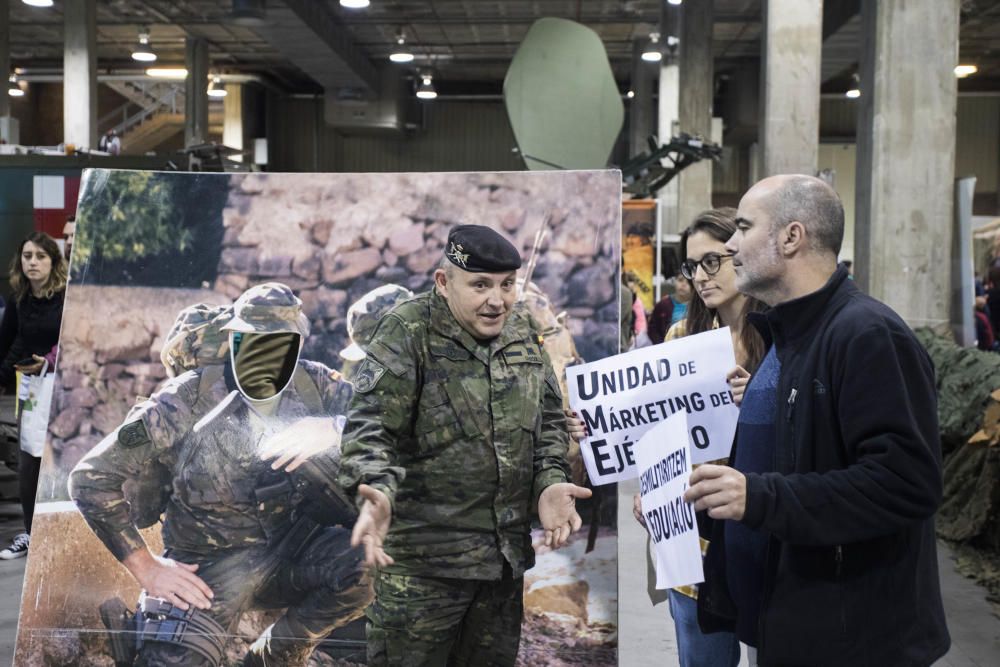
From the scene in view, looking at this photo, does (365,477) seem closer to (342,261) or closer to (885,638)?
(885,638)

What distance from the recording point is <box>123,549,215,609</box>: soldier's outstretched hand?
3809mm

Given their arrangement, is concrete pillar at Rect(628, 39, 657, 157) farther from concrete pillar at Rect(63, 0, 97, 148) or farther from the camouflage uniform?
the camouflage uniform

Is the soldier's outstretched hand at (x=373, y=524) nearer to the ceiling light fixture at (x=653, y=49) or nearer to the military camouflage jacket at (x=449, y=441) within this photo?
the military camouflage jacket at (x=449, y=441)

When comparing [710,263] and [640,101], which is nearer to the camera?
[710,263]

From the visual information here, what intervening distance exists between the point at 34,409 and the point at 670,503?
14.5 ft

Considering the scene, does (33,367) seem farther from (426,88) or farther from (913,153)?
(426,88)

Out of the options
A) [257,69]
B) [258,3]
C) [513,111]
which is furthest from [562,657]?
[257,69]

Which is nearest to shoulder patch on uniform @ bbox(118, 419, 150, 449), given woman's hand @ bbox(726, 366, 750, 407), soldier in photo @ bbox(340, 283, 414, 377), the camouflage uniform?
soldier in photo @ bbox(340, 283, 414, 377)

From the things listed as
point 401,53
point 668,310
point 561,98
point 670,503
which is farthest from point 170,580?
point 401,53

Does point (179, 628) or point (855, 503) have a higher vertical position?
point (855, 503)

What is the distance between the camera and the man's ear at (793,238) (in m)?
2.08

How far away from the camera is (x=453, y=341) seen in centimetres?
279

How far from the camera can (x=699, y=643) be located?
116 inches

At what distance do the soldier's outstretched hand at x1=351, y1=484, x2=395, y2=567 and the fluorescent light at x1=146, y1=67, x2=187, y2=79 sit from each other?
2801cm
